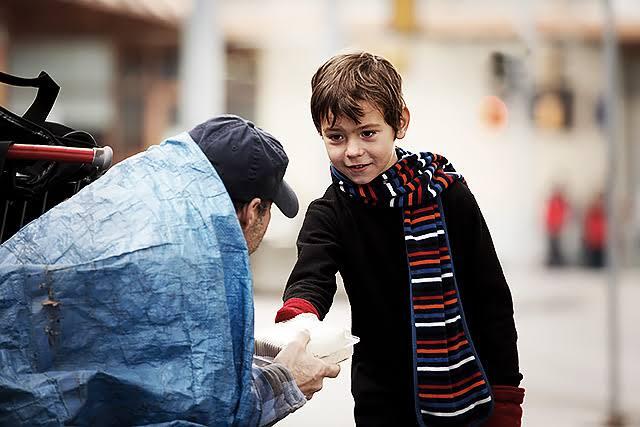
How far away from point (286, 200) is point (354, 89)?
0.95ft

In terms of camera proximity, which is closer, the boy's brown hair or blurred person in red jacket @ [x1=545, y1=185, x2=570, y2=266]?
the boy's brown hair

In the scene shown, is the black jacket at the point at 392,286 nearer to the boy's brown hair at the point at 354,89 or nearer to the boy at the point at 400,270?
the boy at the point at 400,270

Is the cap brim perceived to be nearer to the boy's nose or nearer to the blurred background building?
the boy's nose

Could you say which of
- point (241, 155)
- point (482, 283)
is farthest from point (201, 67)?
point (241, 155)

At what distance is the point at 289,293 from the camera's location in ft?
10.4

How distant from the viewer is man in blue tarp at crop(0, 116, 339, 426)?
2660 millimetres

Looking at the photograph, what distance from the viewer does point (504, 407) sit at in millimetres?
3219

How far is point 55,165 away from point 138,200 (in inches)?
16.1

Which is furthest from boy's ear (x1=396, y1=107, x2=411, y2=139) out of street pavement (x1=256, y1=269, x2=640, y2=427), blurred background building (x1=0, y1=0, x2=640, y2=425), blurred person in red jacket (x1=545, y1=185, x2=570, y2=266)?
blurred person in red jacket (x1=545, y1=185, x2=570, y2=266)

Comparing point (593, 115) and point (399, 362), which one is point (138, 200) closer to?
point (399, 362)

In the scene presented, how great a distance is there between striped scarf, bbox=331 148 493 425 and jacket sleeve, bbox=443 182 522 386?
43mm

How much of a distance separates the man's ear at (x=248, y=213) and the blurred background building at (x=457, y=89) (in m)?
26.5

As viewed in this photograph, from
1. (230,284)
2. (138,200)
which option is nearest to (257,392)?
(230,284)

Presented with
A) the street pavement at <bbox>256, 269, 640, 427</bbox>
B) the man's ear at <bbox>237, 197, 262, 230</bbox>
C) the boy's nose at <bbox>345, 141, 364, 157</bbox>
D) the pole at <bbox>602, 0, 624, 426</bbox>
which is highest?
the boy's nose at <bbox>345, 141, 364, 157</bbox>
